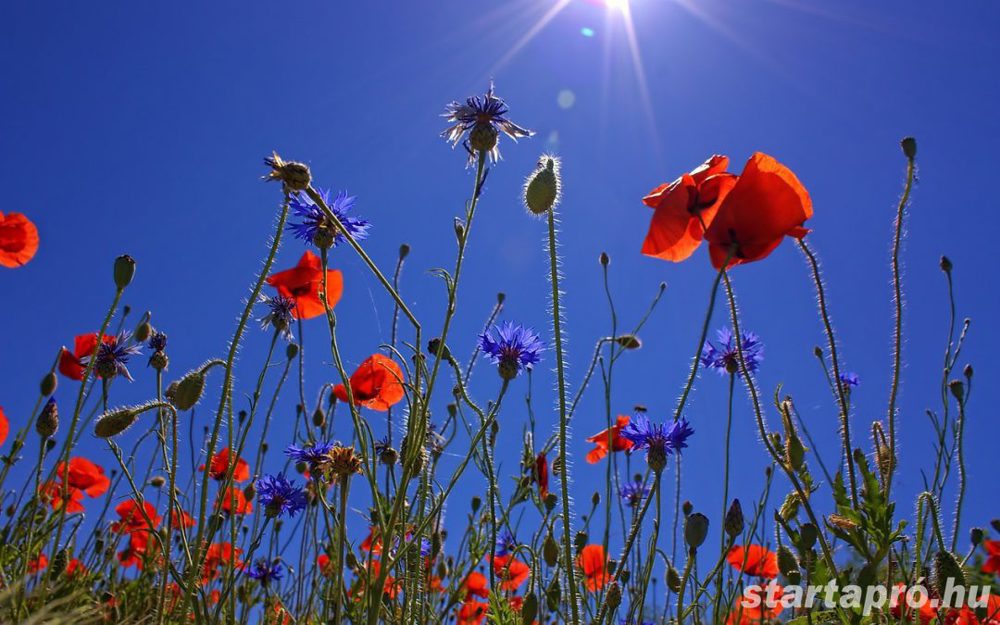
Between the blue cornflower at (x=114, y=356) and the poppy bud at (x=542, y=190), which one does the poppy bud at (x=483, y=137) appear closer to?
the poppy bud at (x=542, y=190)

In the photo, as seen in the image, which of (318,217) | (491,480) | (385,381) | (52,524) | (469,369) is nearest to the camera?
(318,217)

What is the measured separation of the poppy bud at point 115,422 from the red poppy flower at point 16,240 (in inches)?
69.5

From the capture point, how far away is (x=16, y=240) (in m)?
3.10

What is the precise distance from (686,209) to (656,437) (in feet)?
2.52

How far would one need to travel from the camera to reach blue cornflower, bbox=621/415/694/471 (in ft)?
6.97

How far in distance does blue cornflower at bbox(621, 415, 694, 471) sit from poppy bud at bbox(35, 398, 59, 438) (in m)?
1.93

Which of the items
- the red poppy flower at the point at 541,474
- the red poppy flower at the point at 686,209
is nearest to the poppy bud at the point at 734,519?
the red poppy flower at the point at 541,474

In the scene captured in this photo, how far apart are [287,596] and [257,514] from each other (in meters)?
0.94

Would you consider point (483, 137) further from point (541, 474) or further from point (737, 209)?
point (541, 474)

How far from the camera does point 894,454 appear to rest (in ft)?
6.47

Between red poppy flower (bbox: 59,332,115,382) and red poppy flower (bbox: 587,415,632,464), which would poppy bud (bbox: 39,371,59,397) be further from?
red poppy flower (bbox: 587,415,632,464)

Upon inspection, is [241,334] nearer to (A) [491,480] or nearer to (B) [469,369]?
(A) [491,480]

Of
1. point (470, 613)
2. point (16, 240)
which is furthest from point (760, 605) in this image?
point (16, 240)

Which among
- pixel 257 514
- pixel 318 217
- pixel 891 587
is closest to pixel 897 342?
pixel 891 587
